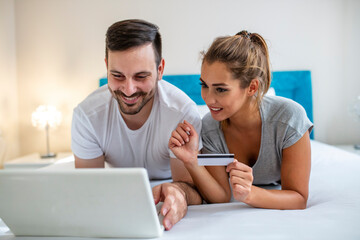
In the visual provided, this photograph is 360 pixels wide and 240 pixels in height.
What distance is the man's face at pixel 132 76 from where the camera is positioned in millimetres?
1285

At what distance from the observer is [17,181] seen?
27.7 inches

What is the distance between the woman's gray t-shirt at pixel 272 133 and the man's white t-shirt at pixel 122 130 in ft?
0.56

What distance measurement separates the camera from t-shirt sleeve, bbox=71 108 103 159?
1.48 metres

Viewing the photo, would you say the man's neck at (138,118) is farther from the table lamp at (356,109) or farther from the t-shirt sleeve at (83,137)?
the table lamp at (356,109)

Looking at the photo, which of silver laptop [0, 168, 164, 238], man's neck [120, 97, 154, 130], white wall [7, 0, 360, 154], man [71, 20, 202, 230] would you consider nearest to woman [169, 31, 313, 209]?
man [71, 20, 202, 230]

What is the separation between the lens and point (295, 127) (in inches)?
47.1

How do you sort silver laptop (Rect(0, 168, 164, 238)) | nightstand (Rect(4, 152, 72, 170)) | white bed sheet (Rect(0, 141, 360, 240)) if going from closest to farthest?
silver laptop (Rect(0, 168, 164, 238))
white bed sheet (Rect(0, 141, 360, 240))
nightstand (Rect(4, 152, 72, 170))

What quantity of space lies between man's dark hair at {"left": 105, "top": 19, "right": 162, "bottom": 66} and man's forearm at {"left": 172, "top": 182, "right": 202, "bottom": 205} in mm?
553

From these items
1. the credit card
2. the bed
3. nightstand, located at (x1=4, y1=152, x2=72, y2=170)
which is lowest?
nightstand, located at (x1=4, y1=152, x2=72, y2=170)

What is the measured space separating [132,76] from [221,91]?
376 millimetres

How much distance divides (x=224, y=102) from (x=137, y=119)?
492 millimetres

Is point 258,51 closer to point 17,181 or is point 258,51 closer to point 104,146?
point 104,146

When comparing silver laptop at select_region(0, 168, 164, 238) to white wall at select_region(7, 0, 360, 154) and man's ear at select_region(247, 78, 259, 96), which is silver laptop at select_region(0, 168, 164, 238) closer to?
man's ear at select_region(247, 78, 259, 96)

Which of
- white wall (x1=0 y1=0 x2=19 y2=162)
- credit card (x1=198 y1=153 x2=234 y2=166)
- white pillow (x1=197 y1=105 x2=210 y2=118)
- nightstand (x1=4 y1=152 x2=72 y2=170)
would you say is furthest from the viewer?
white wall (x1=0 y1=0 x2=19 y2=162)
